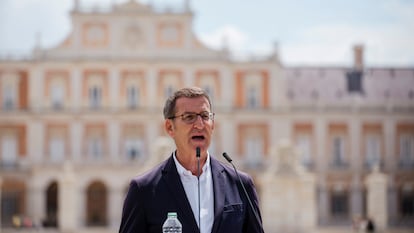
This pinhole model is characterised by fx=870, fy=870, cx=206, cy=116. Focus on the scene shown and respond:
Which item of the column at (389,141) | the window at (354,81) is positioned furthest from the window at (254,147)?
the column at (389,141)

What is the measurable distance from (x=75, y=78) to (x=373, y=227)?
22.4 m

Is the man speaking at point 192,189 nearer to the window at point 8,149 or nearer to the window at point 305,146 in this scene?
the window at point 8,149

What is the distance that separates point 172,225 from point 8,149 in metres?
46.7

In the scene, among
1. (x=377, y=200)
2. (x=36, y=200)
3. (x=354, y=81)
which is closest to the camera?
(x=377, y=200)

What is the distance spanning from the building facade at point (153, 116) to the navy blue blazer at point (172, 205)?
43.5 m

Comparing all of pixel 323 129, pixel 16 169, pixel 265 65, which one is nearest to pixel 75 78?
pixel 16 169

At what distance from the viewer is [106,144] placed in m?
50.4

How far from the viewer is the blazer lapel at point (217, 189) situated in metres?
4.95

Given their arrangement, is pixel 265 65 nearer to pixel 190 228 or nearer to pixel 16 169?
pixel 16 169

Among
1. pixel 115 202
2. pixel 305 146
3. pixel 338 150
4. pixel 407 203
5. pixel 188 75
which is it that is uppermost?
pixel 188 75

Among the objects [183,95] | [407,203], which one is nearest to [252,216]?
[183,95]

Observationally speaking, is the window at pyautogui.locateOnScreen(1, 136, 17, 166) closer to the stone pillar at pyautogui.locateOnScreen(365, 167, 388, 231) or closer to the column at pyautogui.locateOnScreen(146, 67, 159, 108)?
the column at pyautogui.locateOnScreen(146, 67, 159, 108)

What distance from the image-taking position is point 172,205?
492 centimetres

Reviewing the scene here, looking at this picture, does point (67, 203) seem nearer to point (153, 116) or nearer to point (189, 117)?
point (153, 116)
